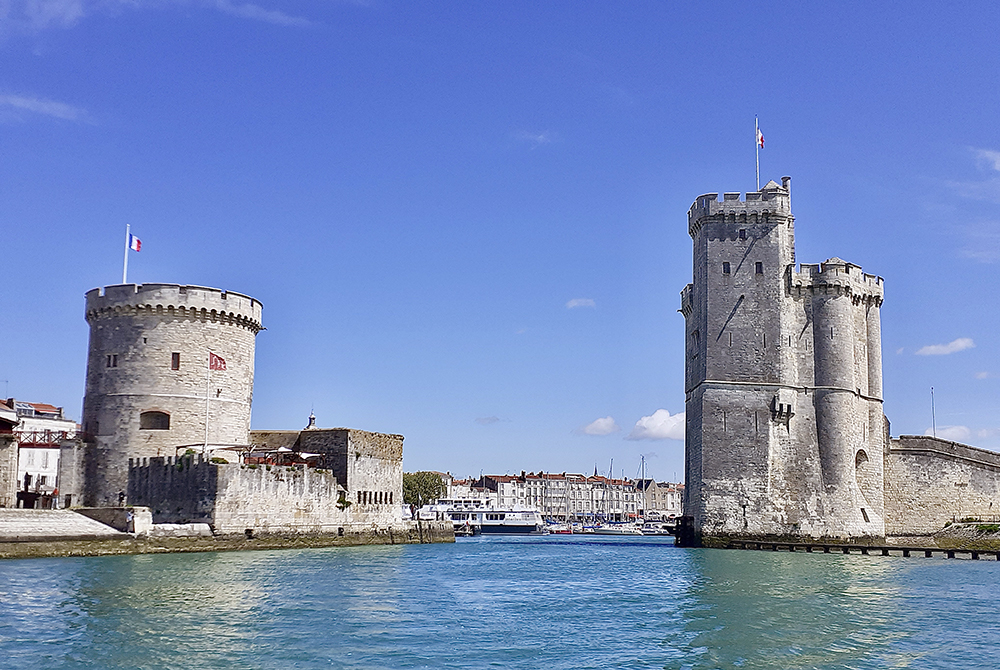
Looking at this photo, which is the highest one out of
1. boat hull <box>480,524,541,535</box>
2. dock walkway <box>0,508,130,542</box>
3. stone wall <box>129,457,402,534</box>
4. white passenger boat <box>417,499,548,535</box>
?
stone wall <box>129,457,402,534</box>

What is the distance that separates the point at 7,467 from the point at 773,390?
32.2m

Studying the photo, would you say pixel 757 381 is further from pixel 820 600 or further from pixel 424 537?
pixel 820 600

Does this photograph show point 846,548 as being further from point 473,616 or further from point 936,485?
point 473,616

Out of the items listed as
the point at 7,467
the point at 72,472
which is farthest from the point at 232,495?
the point at 72,472

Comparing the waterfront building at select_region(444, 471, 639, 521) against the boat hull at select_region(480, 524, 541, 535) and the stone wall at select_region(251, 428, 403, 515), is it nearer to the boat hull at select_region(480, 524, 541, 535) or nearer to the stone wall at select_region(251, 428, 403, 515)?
the boat hull at select_region(480, 524, 541, 535)

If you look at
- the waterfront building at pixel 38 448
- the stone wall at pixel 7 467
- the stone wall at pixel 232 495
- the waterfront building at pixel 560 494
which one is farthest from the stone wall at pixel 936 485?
the waterfront building at pixel 560 494

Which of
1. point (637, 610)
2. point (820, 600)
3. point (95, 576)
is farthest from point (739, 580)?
point (95, 576)

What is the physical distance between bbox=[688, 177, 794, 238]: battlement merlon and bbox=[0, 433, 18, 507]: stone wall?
102 feet

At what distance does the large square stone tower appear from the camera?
4500cm

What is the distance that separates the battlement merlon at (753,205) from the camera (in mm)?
45844

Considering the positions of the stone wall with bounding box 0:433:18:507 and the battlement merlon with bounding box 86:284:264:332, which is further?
the battlement merlon with bounding box 86:284:264:332

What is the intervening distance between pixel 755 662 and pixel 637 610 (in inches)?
260

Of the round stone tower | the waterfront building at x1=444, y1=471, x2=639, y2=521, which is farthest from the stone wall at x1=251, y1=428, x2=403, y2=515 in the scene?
the waterfront building at x1=444, y1=471, x2=639, y2=521

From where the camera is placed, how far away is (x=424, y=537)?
1983 inches
